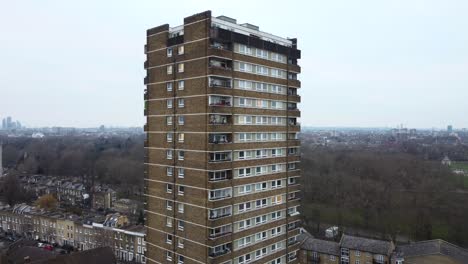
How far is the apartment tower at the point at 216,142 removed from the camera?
77.7 feet

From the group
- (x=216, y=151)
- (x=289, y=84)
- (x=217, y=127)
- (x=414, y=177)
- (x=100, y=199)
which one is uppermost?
(x=289, y=84)

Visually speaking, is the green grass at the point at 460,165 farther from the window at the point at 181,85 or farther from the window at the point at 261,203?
the window at the point at 181,85

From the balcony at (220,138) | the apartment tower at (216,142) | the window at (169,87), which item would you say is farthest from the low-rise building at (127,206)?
the balcony at (220,138)

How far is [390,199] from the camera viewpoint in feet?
229

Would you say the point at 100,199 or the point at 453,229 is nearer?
the point at 453,229

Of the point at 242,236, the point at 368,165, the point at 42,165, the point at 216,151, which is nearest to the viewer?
the point at 216,151

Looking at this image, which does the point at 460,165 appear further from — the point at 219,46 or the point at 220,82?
the point at 219,46

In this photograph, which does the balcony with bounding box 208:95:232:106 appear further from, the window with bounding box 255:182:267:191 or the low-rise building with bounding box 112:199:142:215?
the low-rise building with bounding box 112:199:142:215

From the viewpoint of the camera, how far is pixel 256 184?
26938 mm

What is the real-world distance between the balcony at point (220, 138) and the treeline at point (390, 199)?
151 feet

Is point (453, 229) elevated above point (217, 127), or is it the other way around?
point (217, 127)

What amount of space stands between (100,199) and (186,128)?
66.4 m

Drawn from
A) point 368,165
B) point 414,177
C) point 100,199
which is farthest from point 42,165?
point 414,177

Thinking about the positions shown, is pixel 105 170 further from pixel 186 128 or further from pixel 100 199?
pixel 186 128
